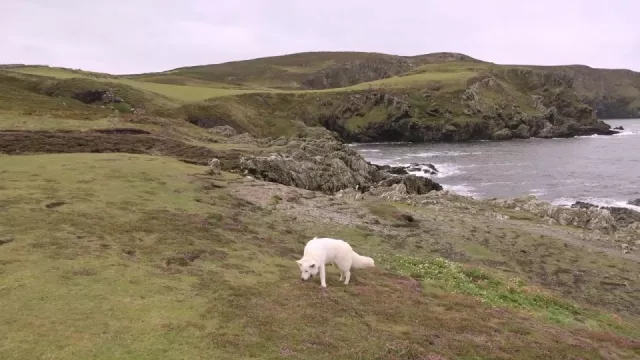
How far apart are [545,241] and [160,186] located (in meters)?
24.3

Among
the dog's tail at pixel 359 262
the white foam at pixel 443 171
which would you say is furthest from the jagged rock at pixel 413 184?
the dog's tail at pixel 359 262

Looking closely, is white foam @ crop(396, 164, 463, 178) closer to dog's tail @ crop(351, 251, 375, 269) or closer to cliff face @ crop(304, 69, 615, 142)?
cliff face @ crop(304, 69, 615, 142)

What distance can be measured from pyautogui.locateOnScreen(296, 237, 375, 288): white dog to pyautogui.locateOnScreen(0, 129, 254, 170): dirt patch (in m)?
27.9

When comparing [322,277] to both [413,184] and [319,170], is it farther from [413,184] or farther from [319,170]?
[413,184]

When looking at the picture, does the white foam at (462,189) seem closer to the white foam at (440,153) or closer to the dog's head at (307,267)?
the white foam at (440,153)

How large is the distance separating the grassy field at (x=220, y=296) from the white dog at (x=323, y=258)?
0.54 meters

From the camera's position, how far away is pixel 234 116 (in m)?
110

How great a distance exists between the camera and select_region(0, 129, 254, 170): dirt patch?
132 feet

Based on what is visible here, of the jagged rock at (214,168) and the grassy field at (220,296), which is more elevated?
the jagged rock at (214,168)

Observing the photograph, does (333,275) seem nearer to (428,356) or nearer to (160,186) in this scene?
(428,356)

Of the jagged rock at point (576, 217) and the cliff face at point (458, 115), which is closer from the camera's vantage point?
the jagged rock at point (576, 217)

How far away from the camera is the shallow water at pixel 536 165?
235 feet

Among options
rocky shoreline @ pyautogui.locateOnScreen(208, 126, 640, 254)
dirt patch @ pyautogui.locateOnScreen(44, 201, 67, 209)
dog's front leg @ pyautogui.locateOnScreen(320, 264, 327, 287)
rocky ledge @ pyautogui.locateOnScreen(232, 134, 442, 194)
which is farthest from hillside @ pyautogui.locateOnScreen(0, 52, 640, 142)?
dog's front leg @ pyautogui.locateOnScreen(320, 264, 327, 287)

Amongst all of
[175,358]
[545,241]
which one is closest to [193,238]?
[175,358]
